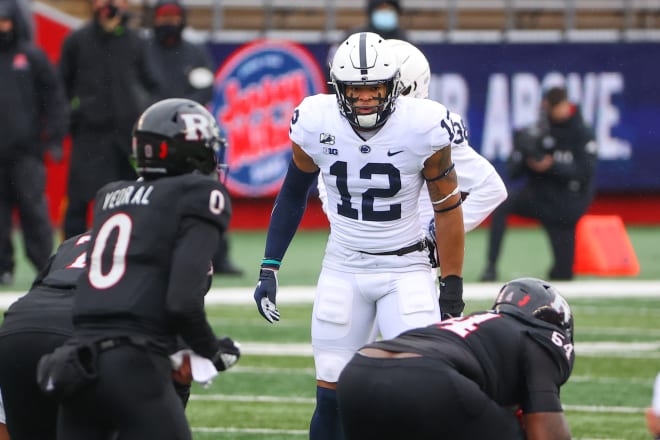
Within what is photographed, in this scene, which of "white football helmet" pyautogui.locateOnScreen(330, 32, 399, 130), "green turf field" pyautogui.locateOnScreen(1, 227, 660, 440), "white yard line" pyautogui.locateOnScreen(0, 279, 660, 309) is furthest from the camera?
"white yard line" pyautogui.locateOnScreen(0, 279, 660, 309)

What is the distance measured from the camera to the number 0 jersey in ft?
13.9

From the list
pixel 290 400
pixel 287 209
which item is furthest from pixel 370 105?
pixel 290 400

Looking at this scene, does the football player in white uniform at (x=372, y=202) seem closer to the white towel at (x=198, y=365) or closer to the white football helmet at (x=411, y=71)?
the white football helmet at (x=411, y=71)

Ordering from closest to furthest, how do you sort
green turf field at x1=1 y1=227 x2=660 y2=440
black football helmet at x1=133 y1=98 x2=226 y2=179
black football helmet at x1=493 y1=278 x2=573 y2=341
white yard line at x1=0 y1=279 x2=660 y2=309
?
1. black football helmet at x1=133 y1=98 x2=226 y2=179
2. black football helmet at x1=493 y1=278 x2=573 y2=341
3. green turf field at x1=1 y1=227 x2=660 y2=440
4. white yard line at x1=0 y1=279 x2=660 y2=309

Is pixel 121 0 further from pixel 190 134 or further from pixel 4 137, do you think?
pixel 190 134

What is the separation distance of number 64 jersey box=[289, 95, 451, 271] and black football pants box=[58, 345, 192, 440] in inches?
52.4

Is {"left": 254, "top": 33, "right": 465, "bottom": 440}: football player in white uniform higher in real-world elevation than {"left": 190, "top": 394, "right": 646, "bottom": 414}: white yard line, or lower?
higher

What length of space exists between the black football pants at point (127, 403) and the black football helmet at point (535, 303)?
1.15m

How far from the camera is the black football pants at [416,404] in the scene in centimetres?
413

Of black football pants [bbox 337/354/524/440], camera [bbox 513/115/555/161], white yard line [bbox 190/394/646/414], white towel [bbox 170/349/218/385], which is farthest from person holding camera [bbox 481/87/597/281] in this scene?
white towel [bbox 170/349/218/385]

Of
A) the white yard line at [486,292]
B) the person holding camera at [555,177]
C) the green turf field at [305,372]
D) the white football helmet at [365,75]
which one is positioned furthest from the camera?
the person holding camera at [555,177]

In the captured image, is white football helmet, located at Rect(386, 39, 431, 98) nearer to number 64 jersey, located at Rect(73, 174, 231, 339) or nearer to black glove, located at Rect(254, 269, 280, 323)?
black glove, located at Rect(254, 269, 280, 323)

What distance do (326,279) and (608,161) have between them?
11.3m

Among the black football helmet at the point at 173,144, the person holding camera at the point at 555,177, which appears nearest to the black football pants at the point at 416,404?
the black football helmet at the point at 173,144
